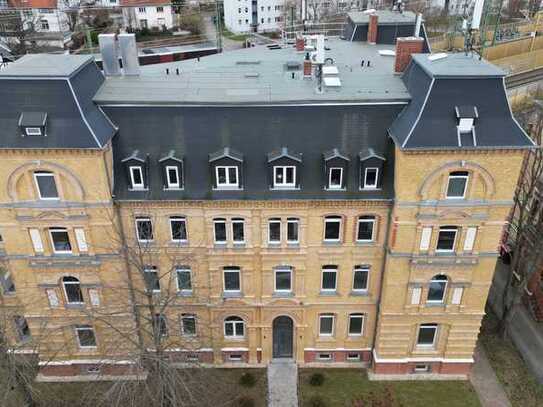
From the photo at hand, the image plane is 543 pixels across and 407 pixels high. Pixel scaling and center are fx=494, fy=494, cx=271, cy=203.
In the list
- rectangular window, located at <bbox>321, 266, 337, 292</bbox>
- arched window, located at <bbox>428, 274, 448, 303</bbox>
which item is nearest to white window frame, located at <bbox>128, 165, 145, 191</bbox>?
rectangular window, located at <bbox>321, 266, 337, 292</bbox>

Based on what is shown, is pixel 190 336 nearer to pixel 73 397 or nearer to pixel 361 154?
pixel 73 397

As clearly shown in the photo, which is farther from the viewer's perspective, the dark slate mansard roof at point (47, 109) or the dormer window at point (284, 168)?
the dormer window at point (284, 168)

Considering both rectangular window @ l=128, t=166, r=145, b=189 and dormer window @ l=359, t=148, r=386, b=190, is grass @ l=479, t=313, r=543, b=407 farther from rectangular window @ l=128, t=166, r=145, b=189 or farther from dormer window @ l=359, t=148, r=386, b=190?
rectangular window @ l=128, t=166, r=145, b=189

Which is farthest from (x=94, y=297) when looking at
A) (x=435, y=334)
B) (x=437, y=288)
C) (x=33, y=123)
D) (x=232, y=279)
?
(x=435, y=334)

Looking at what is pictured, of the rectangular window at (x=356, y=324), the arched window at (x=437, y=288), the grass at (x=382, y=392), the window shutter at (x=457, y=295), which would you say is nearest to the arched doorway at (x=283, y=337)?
the grass at (x=382, y=392)

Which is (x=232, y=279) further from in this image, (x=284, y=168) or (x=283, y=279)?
(x=284, y=168)

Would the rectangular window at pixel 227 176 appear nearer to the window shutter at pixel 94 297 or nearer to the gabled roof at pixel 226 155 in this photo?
the gabled roof at pixel 226 155
